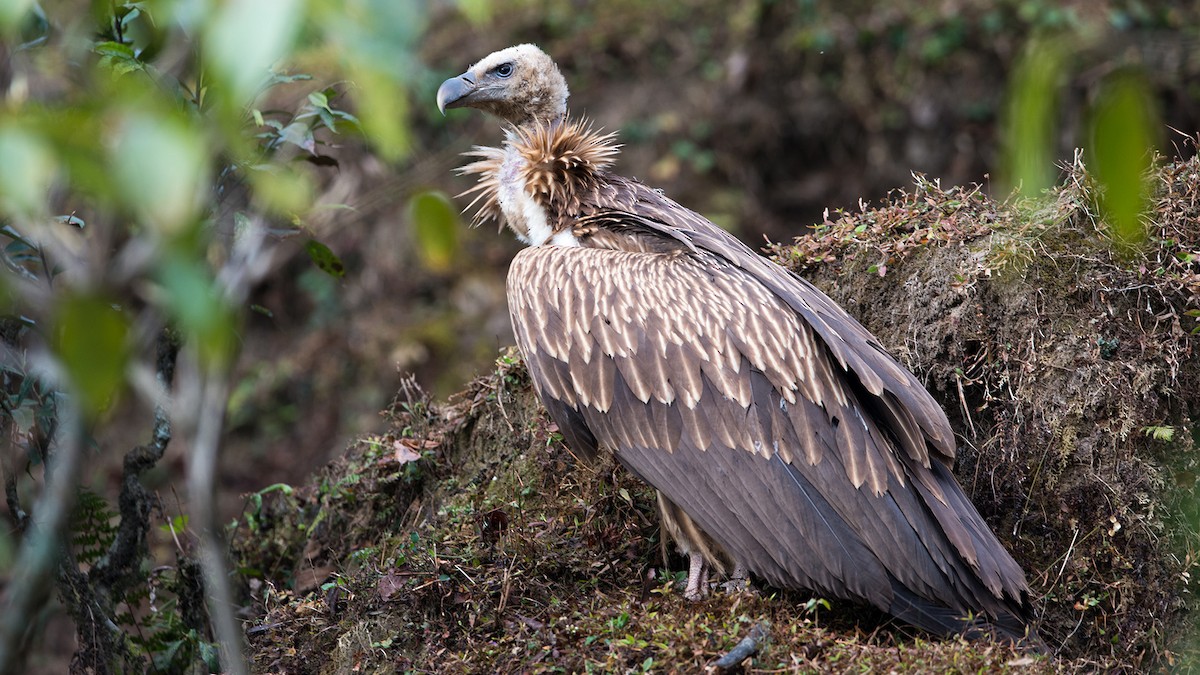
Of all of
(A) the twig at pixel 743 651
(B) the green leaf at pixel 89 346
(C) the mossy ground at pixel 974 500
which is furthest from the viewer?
(C) the mossy ground at pixel 974 500

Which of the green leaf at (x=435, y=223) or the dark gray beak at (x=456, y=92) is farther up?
the dark gray beak at (x=456, y=92)

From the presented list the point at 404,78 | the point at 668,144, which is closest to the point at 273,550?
the point at 404,78

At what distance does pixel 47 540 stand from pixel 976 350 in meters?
3.89

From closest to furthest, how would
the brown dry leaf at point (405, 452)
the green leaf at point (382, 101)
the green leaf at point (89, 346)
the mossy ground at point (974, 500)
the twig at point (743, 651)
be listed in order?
the green leaf at point (89, 346)
the green leaf at point (382, 101)
the twig at point (743, 651)
the mossy ground at point (974, 500)
the brown dry leaf at point (405, 452)

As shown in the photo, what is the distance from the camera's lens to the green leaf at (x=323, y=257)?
5508 millimetres

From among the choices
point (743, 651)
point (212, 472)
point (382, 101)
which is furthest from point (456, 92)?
point (382, 101)

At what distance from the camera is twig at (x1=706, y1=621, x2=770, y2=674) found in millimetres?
4145

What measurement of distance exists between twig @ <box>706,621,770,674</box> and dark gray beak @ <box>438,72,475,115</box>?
9.95 feet

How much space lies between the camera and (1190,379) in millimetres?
5066

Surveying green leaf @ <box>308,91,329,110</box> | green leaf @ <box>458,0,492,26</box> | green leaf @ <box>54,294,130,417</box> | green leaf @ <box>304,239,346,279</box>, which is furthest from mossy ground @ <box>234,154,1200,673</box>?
green leaf @ <box>54,294,130,417</box>

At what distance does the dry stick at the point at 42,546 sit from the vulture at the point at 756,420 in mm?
2012

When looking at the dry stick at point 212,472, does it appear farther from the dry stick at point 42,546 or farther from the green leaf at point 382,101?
the green leaf at point 382,101

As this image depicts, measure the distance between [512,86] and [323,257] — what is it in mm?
1318

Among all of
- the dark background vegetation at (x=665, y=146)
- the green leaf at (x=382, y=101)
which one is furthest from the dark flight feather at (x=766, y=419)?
the dark background vegetation at (x=665, y=146)
